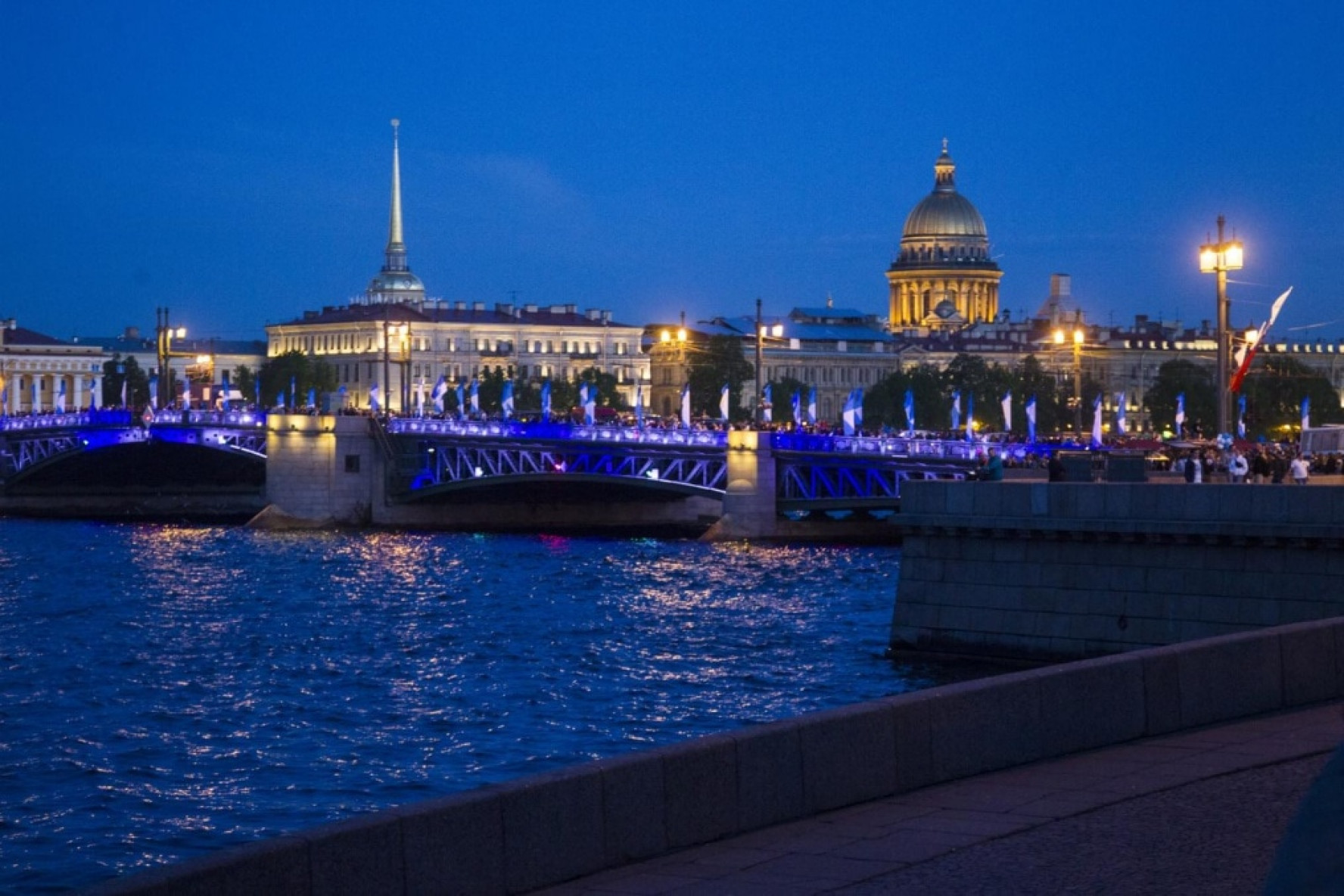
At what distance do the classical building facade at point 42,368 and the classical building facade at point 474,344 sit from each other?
553 inches

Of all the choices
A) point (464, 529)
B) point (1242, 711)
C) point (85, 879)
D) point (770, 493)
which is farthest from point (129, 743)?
point (464, 529)

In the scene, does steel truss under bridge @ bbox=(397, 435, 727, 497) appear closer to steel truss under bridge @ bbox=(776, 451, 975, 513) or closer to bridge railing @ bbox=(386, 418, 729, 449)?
bridge railing @ bbox=(386, 418, 729, 449)

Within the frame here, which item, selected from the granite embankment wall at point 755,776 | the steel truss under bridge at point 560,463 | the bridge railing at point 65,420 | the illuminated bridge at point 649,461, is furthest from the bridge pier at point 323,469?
the granite embankment wall at point 755,776

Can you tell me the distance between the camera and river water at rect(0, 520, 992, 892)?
19.8m

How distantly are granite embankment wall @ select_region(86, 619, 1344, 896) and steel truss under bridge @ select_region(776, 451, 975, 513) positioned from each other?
125ft

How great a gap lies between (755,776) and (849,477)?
46.3 metres

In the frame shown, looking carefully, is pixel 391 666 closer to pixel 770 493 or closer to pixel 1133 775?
pixel 1133 775

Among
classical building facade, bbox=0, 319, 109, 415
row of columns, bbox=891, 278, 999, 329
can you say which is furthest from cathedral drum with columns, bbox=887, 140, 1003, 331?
classical building facade, bbox=0, 319, 109, 415

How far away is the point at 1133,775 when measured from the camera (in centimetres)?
1061

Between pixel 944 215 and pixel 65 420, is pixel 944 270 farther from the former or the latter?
pixel 65 420

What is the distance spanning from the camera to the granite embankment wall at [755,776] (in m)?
7.68

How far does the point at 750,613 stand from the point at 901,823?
1120 inches

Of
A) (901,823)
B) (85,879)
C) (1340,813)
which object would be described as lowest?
(85,879)

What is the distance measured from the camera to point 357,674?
3023 centimetres
